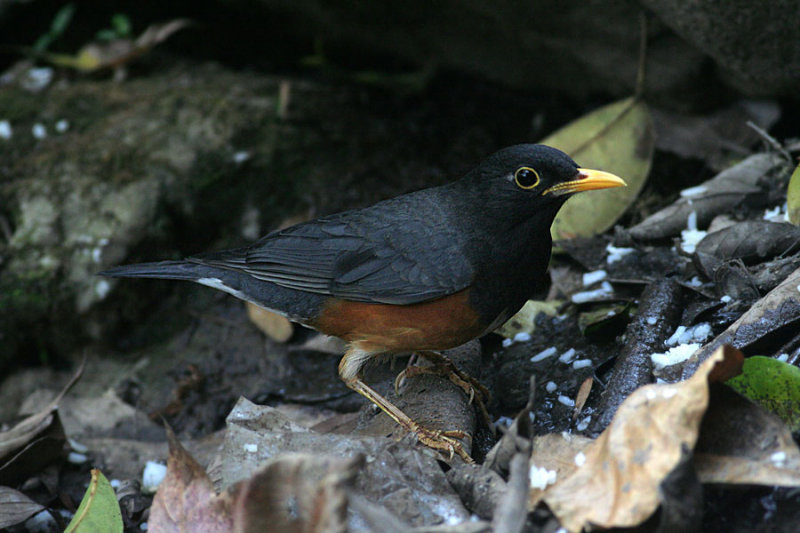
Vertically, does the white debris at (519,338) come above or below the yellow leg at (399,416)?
below

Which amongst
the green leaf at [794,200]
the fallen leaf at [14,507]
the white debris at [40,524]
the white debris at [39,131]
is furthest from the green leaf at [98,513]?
the white debris at [39,131]

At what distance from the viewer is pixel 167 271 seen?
4754 mm

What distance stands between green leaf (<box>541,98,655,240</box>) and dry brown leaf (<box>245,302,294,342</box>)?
1.92m

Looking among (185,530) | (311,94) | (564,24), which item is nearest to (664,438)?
(185,530)

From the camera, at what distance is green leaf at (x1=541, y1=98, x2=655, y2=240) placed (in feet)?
17.5

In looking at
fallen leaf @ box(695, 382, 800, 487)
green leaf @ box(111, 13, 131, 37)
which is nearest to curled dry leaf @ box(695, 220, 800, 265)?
fallen leaf @ box(695, 382, 800, 487)

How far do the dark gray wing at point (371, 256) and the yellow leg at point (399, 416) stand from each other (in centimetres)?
37

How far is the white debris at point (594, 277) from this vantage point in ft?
15.9

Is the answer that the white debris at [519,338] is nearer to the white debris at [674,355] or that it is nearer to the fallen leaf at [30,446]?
the white debris at [674,355]

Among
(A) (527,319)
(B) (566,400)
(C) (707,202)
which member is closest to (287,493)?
(B) (566,400)

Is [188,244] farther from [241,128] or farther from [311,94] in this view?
[311,94]

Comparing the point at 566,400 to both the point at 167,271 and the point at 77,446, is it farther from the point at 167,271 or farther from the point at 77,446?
the point at 77,446

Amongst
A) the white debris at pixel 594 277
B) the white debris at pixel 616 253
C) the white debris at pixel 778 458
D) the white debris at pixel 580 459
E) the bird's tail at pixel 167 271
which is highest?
the white debris at pixel 778 458

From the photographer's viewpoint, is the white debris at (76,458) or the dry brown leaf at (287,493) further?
the white debris at (76,458)
